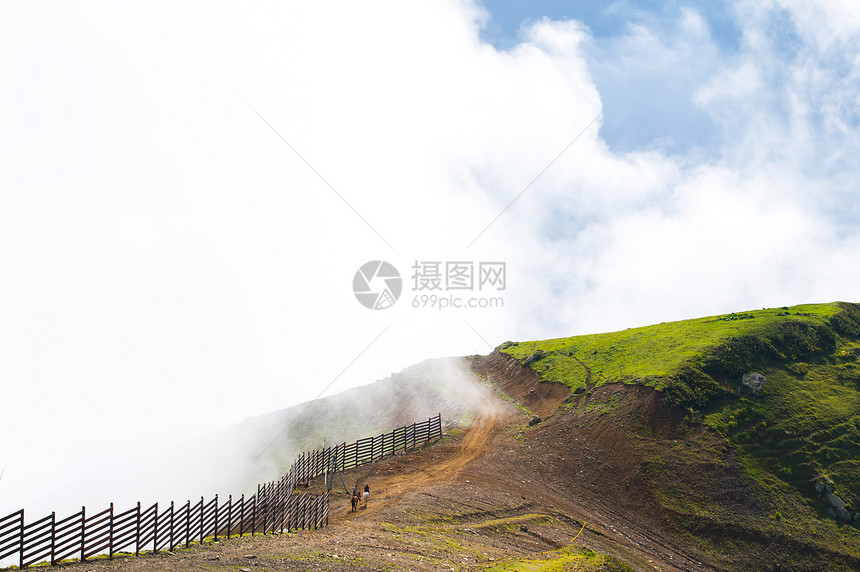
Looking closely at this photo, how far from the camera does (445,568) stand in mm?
21219

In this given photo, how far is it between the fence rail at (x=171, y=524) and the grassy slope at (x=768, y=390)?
2655cm

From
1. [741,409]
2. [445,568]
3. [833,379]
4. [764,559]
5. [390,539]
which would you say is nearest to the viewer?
[445,568]

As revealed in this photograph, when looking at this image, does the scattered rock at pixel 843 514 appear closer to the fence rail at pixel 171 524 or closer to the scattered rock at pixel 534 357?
the scattered rock at pixel 534 357

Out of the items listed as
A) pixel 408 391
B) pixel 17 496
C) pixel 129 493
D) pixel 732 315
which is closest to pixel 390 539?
pixel 408 391

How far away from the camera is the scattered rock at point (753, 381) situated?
150ft

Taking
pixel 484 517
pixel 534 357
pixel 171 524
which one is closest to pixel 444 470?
pixel 484 517

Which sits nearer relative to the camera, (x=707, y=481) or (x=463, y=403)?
(x=707, y=481)

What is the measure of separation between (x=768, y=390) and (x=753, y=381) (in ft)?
4.41

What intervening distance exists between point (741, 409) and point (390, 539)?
34984mm

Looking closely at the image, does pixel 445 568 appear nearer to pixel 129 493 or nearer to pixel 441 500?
pixel 441 500

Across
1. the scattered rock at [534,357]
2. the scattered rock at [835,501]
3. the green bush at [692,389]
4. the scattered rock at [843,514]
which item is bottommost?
the scattered rock at [843,514]

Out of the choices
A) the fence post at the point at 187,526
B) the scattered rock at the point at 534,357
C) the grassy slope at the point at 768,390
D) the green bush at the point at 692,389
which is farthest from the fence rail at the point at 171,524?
the scattered rock at the point at 534,357

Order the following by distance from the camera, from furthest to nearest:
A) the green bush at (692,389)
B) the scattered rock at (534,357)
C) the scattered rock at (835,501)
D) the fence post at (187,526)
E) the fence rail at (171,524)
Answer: the scattered rock at (534,357) → the green bush at (692,389) → the scattered rock at (835,501) → the fence post at (187,526) → the fence rail at (171,524)

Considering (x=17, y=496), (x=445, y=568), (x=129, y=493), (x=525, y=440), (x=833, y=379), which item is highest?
(x=833, y=379)
